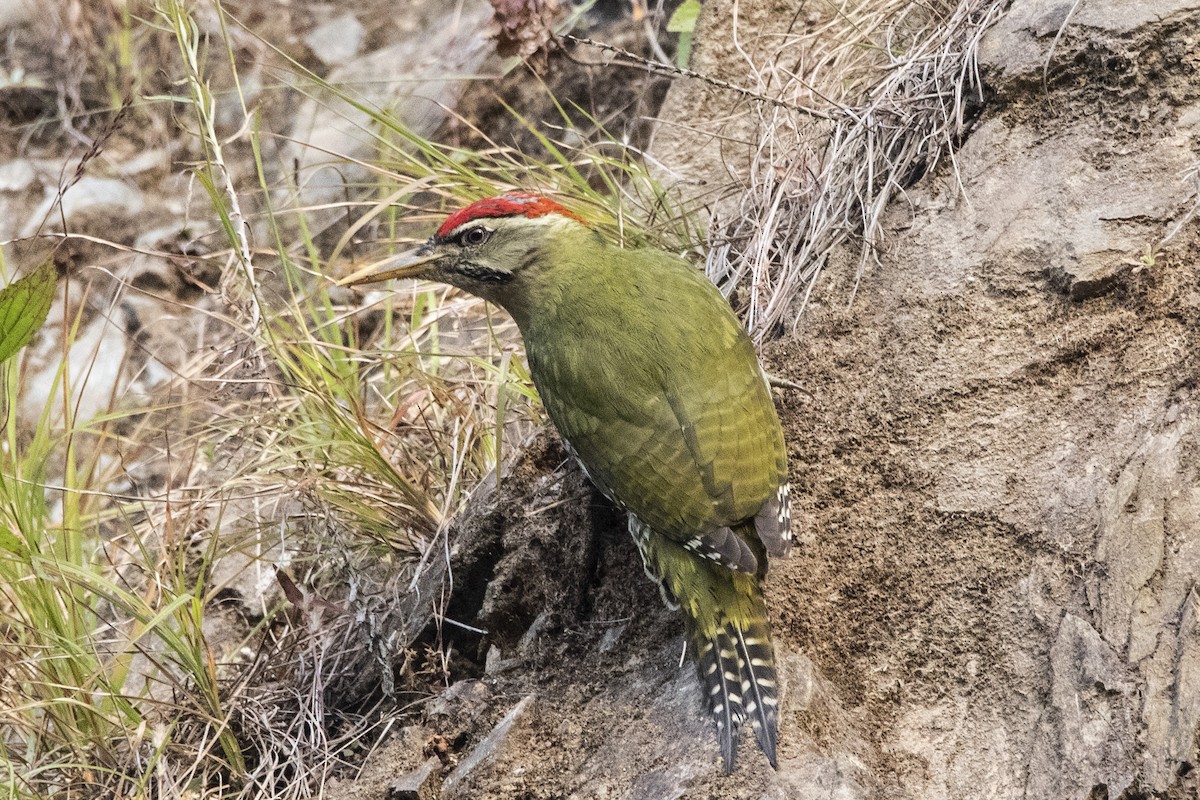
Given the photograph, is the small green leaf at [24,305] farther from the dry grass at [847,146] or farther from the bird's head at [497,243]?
the dry grass at [847,146]

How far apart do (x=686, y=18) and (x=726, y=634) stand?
325 cm

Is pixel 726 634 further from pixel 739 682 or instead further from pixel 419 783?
pixel 419 783

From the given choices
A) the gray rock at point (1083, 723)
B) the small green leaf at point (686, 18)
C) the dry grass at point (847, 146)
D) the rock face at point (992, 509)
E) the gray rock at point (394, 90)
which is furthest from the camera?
the gray rock at point (394, 90)

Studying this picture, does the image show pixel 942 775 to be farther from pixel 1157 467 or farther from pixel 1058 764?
pixel 1157 467

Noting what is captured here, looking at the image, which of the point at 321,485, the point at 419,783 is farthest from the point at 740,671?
the point at 321,485

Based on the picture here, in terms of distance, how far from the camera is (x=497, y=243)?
4094 mm

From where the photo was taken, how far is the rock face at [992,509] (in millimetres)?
3000

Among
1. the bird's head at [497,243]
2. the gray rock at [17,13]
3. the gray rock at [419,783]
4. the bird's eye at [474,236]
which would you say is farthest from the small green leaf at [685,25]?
the gray rock at [17,13]

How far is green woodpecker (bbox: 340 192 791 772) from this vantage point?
3258mm

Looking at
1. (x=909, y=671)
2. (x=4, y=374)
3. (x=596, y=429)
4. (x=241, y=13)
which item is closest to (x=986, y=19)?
(x=596, y=429)

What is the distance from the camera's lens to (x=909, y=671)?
10.6 feet

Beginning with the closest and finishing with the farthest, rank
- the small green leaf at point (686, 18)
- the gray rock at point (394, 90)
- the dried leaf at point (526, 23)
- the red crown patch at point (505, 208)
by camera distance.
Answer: the red crown patch at point (505, 208)
the dried leaf at point (526, 23)
the small green leaf at point (686, 18)
the gray rock at point (394, 90)

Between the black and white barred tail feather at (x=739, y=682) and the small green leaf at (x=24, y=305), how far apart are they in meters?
1.98

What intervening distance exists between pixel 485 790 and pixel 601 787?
34 cm
